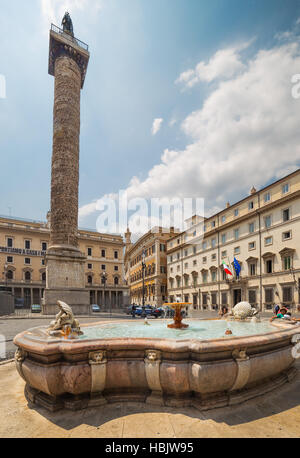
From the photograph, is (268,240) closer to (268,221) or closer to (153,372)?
(268,221)

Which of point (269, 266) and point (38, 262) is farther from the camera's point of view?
point (38, 262)

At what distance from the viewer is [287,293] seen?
26625mm

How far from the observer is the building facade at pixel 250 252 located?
27016mm

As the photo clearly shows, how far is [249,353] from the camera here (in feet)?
12.8

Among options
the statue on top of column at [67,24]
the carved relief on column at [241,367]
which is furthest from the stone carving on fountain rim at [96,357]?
the statue on top of column at [67,24]

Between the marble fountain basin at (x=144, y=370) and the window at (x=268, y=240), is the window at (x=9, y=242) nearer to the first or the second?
the window at (x=268, y=240)

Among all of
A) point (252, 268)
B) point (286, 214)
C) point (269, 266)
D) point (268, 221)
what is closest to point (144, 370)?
point (286, 214)

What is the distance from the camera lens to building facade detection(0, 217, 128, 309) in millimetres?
48031

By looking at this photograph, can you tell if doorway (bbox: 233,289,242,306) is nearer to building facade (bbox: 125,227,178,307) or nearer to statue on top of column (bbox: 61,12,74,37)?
building facade (bbox: 125,227,178,307)

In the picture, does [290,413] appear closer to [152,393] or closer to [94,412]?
[152,393]

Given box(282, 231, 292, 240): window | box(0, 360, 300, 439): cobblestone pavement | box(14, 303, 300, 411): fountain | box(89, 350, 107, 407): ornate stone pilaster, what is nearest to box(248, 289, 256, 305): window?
box(282, 231, 292, 240): window

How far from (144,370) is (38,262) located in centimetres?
5209
